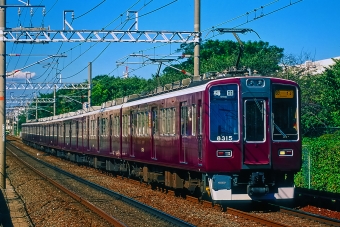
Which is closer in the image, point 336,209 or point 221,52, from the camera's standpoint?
point 336,209

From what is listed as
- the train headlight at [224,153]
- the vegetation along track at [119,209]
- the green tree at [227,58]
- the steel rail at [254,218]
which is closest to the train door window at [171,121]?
the vegetation along track at [119,209]

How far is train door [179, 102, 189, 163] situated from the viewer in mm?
14891

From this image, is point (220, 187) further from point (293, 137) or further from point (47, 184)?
point (47, 184)

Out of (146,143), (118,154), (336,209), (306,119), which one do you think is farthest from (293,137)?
(306,119)

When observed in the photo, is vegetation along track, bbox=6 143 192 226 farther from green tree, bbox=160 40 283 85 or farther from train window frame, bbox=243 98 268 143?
green tree, bbox=160 40 283 85

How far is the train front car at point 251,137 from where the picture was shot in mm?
13203

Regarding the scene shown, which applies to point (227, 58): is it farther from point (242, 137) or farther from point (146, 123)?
point (242, 137)

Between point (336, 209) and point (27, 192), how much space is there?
9.91 meters

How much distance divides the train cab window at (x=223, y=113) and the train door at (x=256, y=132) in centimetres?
24

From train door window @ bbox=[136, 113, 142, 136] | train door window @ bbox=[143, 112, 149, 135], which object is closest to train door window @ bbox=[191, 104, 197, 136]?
train door window @ bbox=[143, 112, 149, 135]

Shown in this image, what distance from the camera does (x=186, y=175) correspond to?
15.9 meters

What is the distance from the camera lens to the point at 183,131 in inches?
596

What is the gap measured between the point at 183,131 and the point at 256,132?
2.32 m

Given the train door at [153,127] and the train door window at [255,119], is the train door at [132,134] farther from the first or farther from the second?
the train door window at [255,119]
